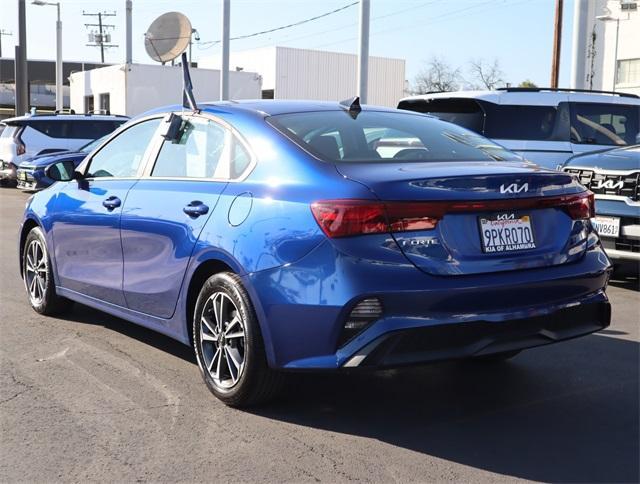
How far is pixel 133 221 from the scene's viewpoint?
5.17 meters

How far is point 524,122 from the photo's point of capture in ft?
34.0

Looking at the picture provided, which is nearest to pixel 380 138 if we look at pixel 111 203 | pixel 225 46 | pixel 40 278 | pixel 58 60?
pixel 111 203

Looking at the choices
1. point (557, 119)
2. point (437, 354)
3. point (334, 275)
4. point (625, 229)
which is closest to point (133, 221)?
point (334, 275)

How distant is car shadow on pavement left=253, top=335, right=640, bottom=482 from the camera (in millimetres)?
3730

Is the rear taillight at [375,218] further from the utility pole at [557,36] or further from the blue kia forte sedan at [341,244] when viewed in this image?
the utility pole at [557,36]

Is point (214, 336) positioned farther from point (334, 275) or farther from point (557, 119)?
point (557, 119)

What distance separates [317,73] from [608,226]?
42.5 metres

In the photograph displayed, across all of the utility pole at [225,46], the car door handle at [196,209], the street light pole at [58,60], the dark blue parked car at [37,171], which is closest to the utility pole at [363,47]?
the utility pole at [225,46]

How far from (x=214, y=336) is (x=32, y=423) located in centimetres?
101

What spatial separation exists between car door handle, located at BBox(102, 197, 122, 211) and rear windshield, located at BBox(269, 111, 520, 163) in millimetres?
1363

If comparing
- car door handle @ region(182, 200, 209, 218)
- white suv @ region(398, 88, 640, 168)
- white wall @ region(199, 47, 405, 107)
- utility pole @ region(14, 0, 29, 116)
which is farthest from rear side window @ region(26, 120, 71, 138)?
white wall @ region(199, 47, 405, 107)

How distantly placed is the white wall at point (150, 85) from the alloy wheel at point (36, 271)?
2964 cm

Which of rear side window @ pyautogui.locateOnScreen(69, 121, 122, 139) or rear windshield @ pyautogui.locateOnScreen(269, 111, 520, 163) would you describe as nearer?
rear windshield @ pyautogui.locateOnScreen(269, 111, 520, 163)

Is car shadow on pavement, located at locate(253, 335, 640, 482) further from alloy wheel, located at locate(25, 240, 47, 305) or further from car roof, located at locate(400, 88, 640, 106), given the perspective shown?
car roof, located at locate(400, 88, 640, 106)
